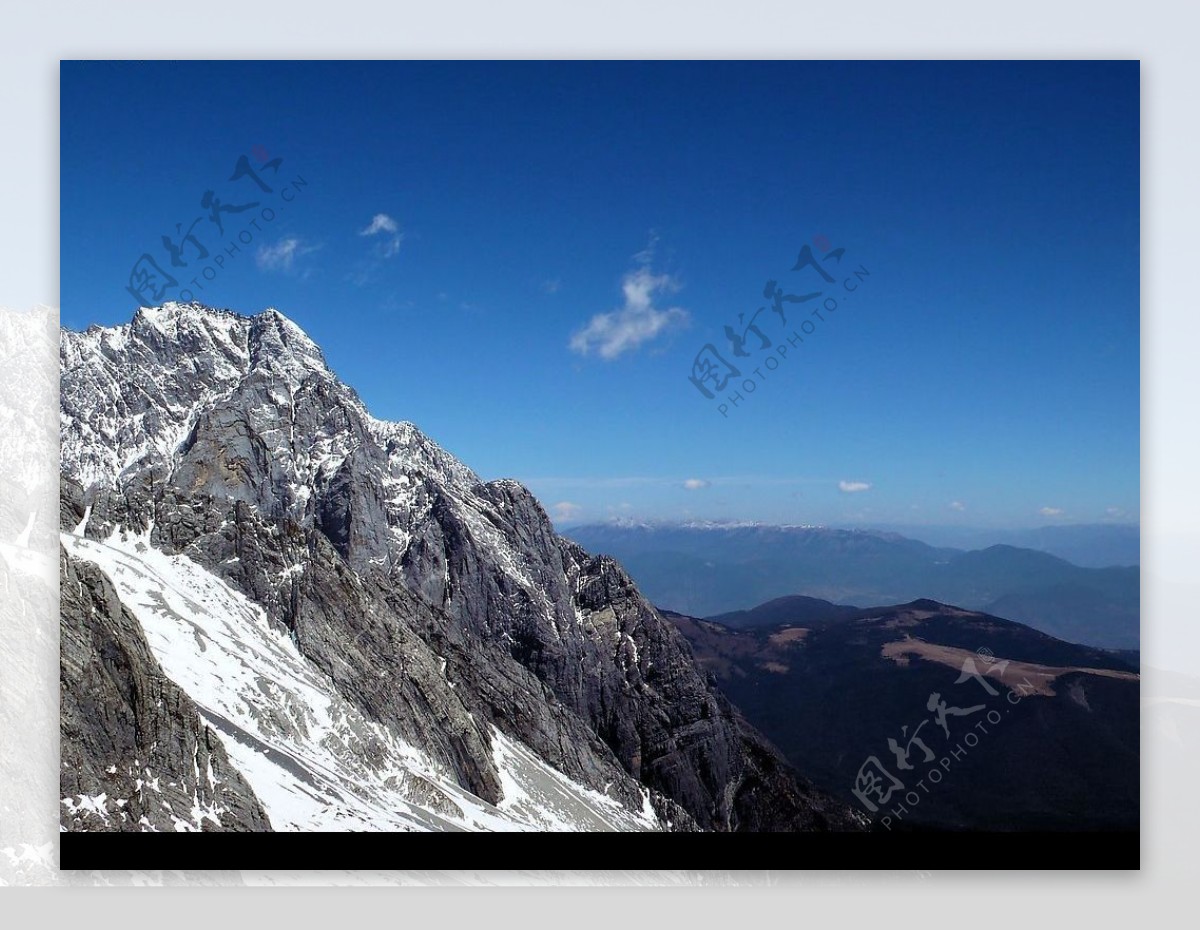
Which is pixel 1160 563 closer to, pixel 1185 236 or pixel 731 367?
pixel 1185 236

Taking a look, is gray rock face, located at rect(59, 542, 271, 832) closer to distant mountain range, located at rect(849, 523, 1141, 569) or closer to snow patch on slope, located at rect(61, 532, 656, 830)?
snow patch on slope, located at rect(61, 532, 656, 830)

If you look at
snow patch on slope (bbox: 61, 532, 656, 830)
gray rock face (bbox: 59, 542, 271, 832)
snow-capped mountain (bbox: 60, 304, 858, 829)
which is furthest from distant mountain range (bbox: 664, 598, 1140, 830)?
gray rock face (bbox: 59, 542, 271, 832)

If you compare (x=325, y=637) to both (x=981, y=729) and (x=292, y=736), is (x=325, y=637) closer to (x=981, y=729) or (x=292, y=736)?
(x=292, y=736)

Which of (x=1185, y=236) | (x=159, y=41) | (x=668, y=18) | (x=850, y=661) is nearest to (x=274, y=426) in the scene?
(x=850, y=661)

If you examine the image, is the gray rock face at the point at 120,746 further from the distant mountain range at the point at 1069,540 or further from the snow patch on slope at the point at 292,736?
the distant mountain range at the point at 1069,540

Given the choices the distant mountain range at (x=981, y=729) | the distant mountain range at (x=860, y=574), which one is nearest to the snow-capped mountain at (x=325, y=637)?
the distant mountain range at (x=981, y=729)

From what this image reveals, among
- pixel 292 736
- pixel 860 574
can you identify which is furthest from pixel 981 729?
pixel 292 736

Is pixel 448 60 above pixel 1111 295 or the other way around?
above
